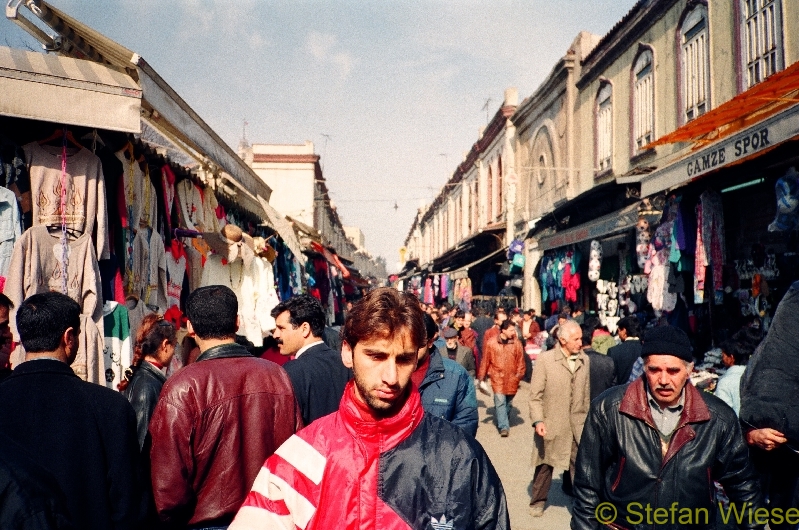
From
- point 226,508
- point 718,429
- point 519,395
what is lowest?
point 519,395

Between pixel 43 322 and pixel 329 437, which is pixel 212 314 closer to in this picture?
pixel 43 322

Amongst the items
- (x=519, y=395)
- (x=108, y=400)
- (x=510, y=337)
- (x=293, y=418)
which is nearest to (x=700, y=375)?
(x=510, y=337)

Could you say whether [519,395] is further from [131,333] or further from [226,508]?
[226,508]

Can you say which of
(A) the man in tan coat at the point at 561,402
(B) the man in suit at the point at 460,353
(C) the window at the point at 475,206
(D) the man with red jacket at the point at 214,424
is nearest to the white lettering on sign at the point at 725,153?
(A) the man in tan coat at the point at 561,402

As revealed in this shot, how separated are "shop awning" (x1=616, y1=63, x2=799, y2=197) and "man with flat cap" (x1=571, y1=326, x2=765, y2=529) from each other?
3.18m

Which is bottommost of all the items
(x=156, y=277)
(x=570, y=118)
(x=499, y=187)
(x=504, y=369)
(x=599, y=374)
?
(x=504, y=369)

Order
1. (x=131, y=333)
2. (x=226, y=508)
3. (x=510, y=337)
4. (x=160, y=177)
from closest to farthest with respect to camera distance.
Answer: (x=226, y=508)
(x=131, y=333)
(x=160, y=177)
(x=510, y=337)

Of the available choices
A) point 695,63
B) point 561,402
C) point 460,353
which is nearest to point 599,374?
point 561,402

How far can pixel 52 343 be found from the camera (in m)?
2.73

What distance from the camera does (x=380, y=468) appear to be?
1.95 metres

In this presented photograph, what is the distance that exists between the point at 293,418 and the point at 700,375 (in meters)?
5.48

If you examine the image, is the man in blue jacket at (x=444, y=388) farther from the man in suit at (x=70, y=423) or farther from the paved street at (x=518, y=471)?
the man in suit at (x=70, y=423)

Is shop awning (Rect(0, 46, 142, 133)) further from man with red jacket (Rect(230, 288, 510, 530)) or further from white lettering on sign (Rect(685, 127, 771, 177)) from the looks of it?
white lettering on sign (Rect(685, 127, 771, 177))

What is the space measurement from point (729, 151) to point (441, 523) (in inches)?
230
